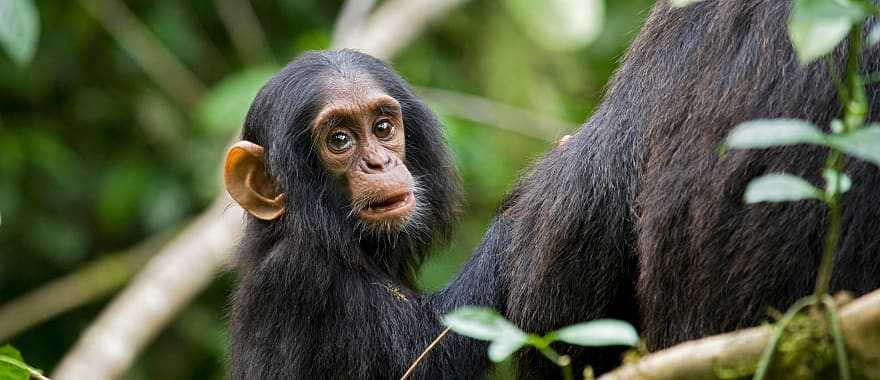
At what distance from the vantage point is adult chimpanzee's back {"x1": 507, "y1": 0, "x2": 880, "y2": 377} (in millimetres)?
2674

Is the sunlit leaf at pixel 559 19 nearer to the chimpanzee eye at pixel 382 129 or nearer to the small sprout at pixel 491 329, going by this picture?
the chimpanzee eye at pixel 382 129

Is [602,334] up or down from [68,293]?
down

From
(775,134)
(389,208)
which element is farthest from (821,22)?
(389,208)

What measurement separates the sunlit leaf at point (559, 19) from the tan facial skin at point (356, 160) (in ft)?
1.86

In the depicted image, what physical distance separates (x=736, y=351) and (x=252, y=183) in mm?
2196

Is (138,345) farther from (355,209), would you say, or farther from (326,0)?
(326,0)

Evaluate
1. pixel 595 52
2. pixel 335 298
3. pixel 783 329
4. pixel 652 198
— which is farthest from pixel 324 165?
pixel 595 52

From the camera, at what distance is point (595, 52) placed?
8.88 metres

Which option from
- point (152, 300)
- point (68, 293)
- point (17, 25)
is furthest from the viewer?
point (68, 293)

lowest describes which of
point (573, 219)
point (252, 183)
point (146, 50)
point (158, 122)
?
point (573, 219)

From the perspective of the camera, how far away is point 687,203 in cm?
287

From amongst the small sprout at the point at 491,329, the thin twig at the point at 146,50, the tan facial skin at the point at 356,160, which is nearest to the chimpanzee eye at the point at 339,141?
the tan facial skin at the point at 356,160

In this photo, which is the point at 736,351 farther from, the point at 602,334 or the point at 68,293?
the point at 68,293

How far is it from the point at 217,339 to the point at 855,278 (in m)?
6.05
